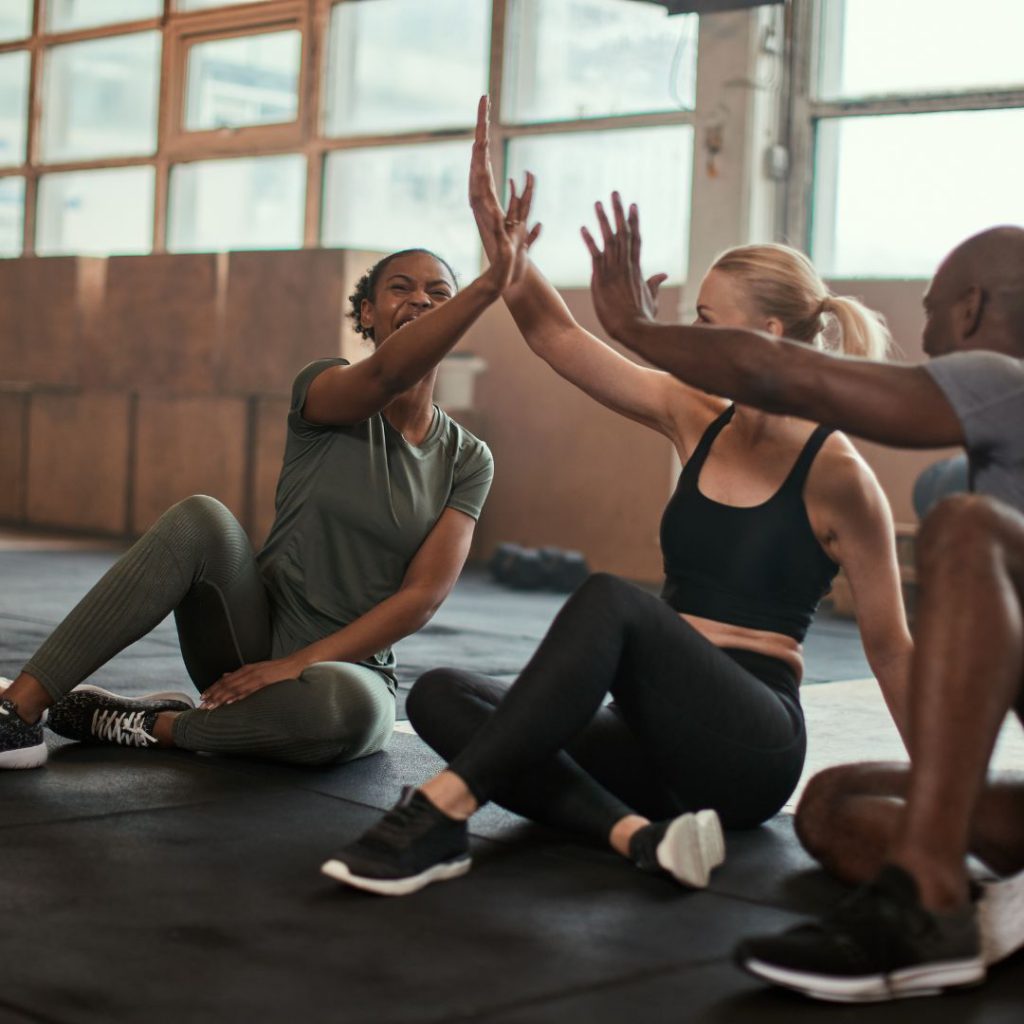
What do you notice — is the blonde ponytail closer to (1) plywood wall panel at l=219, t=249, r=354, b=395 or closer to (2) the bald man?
(2) the bald man

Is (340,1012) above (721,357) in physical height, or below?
below

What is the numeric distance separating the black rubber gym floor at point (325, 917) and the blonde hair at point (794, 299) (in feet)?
2.52

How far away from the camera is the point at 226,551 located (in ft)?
8.98

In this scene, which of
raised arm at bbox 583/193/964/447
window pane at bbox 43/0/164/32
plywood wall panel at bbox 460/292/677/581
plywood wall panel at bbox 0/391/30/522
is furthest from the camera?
window pane at bbox 43/0/164/32

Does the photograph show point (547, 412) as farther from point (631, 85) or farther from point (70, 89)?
point (70, 89)

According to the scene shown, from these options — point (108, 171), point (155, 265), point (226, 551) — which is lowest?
point (226, 551)

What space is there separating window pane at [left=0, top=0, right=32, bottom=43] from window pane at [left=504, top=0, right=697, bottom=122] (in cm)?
371

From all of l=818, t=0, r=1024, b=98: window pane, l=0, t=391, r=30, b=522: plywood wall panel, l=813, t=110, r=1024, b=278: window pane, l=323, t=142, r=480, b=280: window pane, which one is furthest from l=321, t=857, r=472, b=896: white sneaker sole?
l=0, t=391, r=30, b=522: plywood wall panel

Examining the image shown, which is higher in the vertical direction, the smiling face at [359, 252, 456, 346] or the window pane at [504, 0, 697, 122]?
the window pane at [504, 0, 697, 122]

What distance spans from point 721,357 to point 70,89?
8653 mm

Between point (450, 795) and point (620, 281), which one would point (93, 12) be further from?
point (450, 795)

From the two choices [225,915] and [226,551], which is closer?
[225,915]

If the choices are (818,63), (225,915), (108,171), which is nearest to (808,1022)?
(225,915)

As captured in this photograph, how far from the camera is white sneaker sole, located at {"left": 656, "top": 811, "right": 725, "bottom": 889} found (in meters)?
2.07
